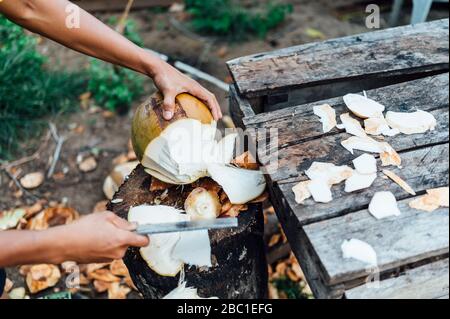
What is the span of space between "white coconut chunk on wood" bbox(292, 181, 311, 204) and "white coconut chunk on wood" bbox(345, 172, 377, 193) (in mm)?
125

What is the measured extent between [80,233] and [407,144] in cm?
110

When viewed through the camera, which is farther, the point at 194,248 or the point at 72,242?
the point at 194,248

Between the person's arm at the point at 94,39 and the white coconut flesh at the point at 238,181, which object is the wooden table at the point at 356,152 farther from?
the person's arm at the point at 94,39

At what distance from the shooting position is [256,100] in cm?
192

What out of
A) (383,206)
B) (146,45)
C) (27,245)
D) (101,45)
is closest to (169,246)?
(27,245)

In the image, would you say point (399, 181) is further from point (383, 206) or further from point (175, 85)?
point (175, 85)

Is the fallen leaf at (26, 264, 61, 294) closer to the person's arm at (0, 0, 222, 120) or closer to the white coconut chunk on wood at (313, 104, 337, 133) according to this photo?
the person's arm at (0, 0, 222, 120)

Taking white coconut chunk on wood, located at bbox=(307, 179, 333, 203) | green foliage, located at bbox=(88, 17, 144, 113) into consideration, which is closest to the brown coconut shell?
white coconut chunk on wood, located at bbox=(307, 179, 333, 203)

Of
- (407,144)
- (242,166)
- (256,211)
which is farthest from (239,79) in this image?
(407,144)

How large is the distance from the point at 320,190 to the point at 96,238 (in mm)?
694

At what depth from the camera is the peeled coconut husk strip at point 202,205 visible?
1.56 metres

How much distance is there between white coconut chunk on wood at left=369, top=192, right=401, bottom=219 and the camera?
4.43ft

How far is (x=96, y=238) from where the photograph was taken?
1.32 m

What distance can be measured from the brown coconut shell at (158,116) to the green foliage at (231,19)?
6.97 feet
